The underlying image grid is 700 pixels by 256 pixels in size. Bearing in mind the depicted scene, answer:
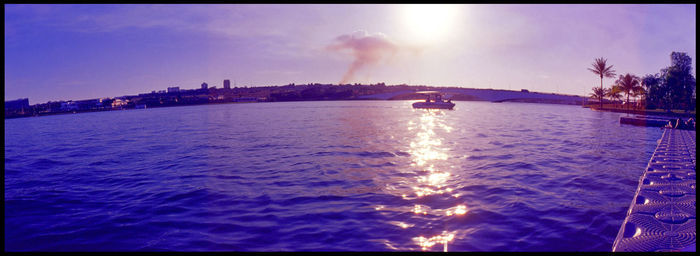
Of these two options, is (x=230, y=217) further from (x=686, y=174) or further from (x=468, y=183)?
(x=686, y=174)

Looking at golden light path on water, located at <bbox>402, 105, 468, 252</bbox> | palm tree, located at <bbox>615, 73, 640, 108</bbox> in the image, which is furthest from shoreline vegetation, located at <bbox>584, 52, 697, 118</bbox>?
golden light path on water, located at <bbox>402, 105, 468, 252</bbox>

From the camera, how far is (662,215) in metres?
6.79

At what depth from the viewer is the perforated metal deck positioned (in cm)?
554

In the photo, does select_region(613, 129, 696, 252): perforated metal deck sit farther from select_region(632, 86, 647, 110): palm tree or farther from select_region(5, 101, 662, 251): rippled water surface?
select_region(632, 86, 647, 110): palm tree

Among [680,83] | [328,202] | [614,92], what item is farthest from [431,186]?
[614,92]

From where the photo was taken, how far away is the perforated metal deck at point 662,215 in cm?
554

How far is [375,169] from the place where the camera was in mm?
13844

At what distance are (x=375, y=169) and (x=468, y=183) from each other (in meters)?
3.73

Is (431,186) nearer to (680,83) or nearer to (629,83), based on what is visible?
(680,83)

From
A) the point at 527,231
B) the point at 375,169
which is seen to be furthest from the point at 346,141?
the point at 527,231

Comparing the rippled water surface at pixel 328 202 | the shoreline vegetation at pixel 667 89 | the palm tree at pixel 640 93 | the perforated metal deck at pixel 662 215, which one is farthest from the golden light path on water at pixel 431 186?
the palm tree at pixel 640 93

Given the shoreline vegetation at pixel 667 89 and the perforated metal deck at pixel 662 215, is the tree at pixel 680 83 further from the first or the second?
the perforated metal deck at pixel 662 215
